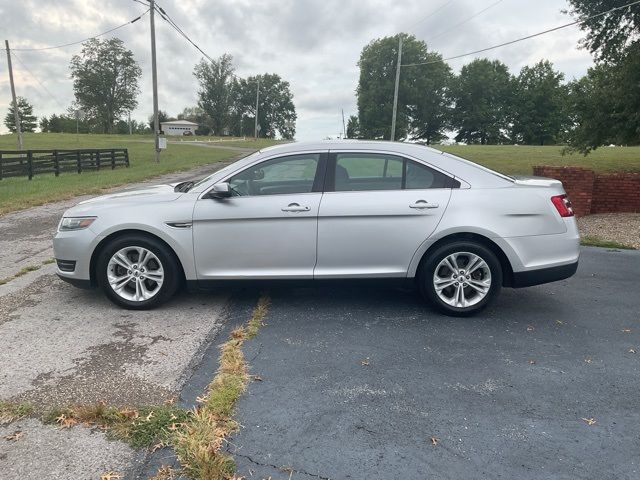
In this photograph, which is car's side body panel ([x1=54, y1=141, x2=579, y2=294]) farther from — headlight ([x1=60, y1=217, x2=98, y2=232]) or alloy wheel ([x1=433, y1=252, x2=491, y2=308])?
alloy wheel ([x1=433, y1=252, x2=491, y2=308])

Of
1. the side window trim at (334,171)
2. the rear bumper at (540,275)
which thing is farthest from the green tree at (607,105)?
the side window trim at (334,171)

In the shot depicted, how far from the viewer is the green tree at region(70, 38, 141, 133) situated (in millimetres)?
78438

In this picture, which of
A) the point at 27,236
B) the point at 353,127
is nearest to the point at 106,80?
the point at 353,127

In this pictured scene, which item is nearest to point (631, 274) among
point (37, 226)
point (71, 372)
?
point (71, 372)

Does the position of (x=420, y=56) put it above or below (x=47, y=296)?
above

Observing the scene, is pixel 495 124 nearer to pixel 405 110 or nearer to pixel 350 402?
pixel 405 110

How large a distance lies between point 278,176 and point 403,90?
69.9m

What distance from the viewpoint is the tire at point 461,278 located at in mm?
4297

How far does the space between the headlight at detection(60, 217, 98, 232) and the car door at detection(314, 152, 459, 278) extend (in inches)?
84.2

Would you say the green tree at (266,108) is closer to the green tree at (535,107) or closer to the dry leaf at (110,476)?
the green tree at (535,107)

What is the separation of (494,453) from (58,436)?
7.73 feet

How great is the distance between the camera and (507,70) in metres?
79.0

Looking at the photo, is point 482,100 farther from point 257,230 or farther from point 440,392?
point 440,392

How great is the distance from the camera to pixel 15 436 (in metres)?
2.55
